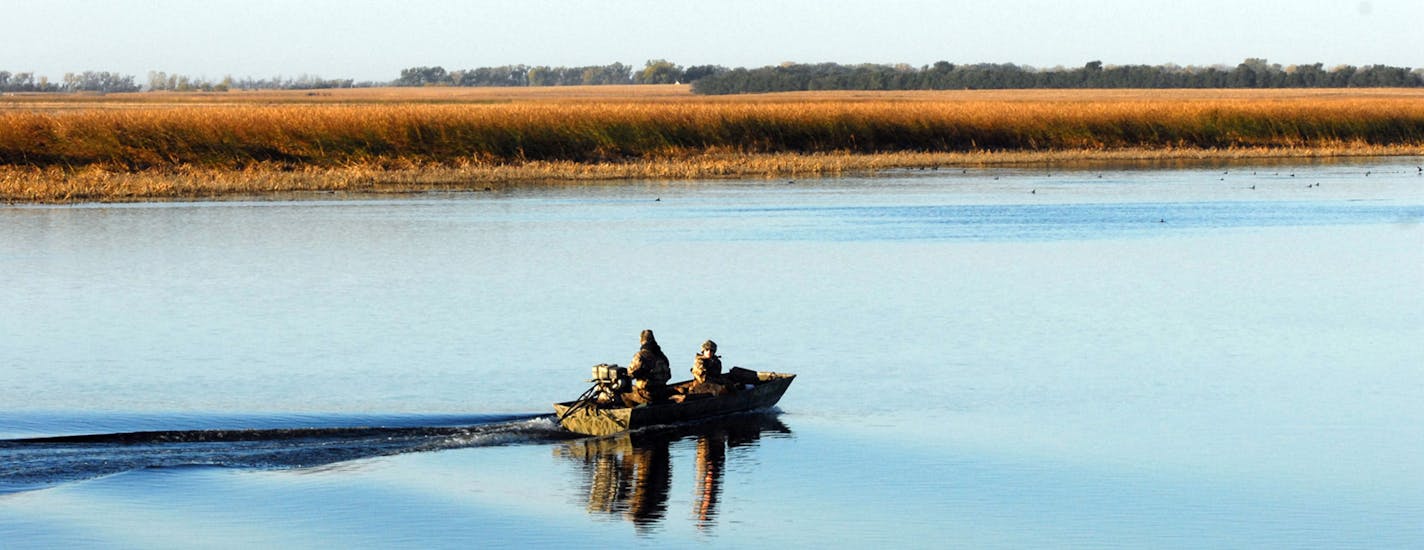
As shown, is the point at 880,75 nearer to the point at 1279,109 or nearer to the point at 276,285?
the point at 1279,109

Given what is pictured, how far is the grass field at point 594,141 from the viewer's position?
163 feet

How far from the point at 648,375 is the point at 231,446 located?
354cm

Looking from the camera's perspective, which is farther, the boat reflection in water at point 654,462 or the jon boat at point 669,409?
the jon boat at point 669,409

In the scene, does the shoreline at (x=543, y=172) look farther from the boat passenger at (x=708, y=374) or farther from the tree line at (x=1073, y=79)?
the tree line at (x=1073, y=79)

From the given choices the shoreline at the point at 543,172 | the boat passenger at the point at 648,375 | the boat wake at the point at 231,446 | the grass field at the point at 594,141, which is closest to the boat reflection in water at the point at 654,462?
the boat passenger at the point at 648,375

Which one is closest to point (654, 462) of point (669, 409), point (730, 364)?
point (669, 409)

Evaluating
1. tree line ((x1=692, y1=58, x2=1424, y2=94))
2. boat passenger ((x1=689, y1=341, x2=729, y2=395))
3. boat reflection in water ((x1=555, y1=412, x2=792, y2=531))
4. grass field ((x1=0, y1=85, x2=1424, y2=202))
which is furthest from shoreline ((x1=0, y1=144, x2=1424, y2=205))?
tree line ((x1=692, y1=58, x2=1424, y2=94))

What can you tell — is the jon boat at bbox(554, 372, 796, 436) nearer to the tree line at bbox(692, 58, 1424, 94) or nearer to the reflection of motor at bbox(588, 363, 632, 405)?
the reflection of motor at bbox(588, 363, 632, 405)

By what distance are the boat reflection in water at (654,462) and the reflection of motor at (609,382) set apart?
331 millimetres

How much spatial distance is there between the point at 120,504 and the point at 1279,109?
201ft

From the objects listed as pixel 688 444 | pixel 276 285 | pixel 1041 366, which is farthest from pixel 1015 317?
pixel 276 285

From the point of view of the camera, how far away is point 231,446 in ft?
52.4

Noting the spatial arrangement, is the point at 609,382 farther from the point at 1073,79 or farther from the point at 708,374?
the point at 1073,79

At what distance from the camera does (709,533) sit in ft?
43.8
